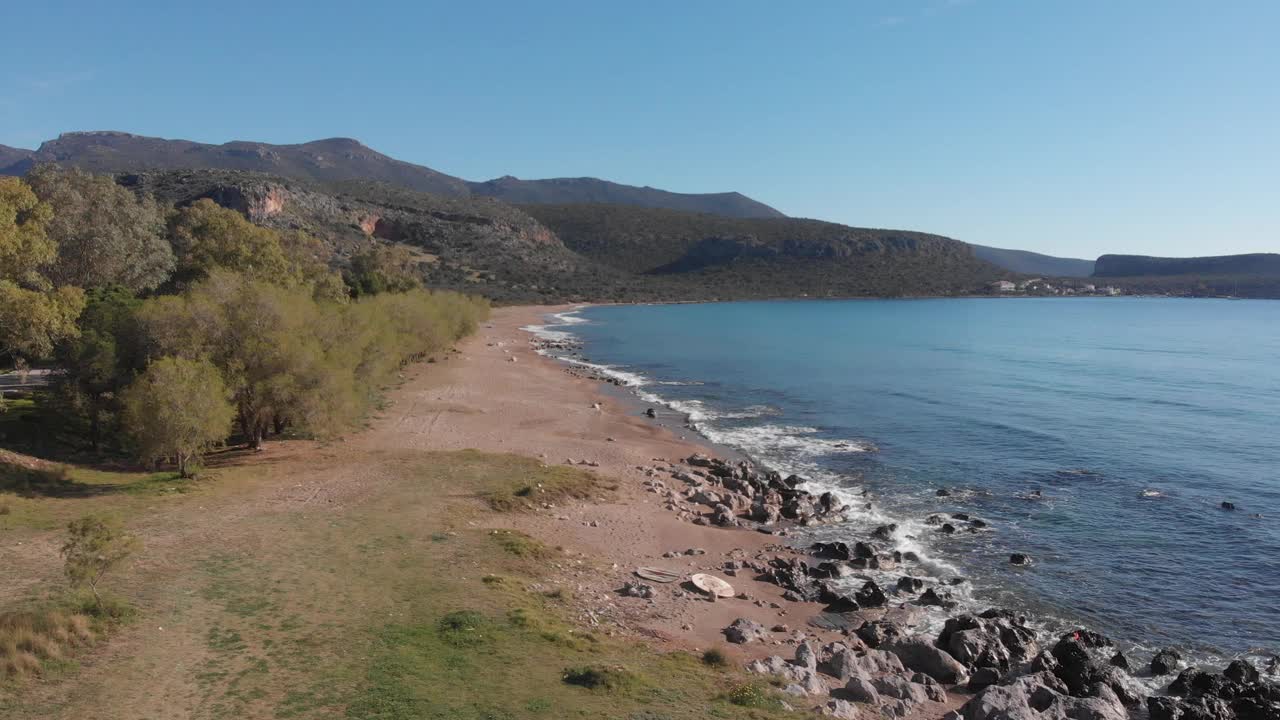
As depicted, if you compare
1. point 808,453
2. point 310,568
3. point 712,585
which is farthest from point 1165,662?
point 808,453

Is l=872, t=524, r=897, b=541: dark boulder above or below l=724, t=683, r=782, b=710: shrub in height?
below

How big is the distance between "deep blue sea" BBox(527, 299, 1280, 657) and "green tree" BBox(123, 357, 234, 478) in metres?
20.4

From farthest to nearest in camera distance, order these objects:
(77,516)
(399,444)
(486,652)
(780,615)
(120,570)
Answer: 1. (399,444)
2. (77,516)
3. (780,615)
4. (120,570)
5. (486,652)

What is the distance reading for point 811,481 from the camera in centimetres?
3303

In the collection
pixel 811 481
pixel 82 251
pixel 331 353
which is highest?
pixel 82 251

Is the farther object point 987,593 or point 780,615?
point 987,593

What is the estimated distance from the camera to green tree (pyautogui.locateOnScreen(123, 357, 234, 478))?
24.0 metres

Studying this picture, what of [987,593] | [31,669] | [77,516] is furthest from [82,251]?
[987,593]

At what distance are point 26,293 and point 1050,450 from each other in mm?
42010

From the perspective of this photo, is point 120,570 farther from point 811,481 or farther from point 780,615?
point 811,481

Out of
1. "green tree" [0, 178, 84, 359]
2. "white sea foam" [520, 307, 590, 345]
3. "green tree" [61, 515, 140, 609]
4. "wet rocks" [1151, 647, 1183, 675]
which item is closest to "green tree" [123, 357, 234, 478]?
"green tree" [0, 178, 84, 359]

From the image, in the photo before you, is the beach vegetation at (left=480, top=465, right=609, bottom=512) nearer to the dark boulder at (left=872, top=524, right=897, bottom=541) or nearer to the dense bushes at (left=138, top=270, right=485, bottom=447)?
the dense bushes at (left=138, top=270, right=485, bottom=447)

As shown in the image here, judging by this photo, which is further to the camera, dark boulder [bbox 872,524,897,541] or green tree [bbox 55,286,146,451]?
green tree [bbox 55,286,146,451]

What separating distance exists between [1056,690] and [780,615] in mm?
6078
